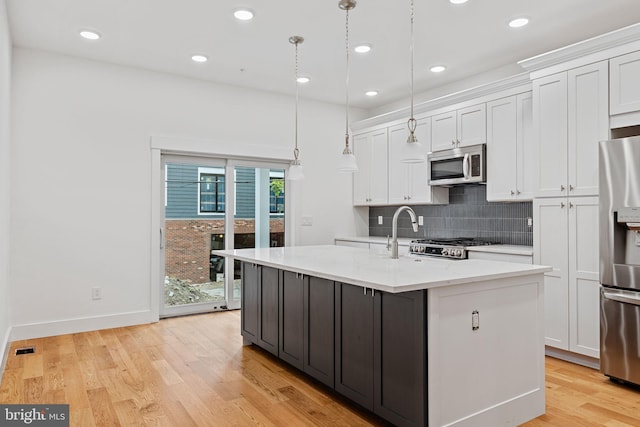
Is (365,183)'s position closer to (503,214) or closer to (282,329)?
(503,214)

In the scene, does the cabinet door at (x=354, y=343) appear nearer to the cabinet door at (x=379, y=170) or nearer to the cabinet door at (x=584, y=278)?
the cabinet door at (x=584, y=278)

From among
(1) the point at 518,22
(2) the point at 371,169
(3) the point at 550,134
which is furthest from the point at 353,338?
(2) the point at 371,169

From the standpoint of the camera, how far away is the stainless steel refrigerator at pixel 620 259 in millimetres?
2900

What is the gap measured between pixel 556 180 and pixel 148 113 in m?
4.10

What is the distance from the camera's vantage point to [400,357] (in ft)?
7.27

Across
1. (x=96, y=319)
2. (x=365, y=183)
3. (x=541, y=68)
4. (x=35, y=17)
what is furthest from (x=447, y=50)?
(x=96, y=319)

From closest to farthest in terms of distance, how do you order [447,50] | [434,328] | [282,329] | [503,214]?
[434,328]
[282,329]
[447,50]
[503,214]

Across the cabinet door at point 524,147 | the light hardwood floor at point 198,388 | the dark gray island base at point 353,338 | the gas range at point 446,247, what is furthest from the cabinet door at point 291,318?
the cabinet door at point 524,147

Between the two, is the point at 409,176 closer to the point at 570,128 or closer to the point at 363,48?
the point at 363,48

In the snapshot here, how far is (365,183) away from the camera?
6.08 meters

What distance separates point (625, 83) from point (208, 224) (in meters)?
4.27

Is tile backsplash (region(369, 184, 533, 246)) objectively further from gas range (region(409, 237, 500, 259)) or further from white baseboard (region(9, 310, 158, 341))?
white baseboard (region(9, 310, 158, 341))

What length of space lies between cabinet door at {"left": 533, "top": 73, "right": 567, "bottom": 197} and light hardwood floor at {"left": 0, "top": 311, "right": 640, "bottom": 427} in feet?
4.82

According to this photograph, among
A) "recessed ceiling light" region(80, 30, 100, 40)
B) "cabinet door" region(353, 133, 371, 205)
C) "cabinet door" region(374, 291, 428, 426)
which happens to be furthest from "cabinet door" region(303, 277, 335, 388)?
"cabinet door" region(353, 133, 371, 205)
